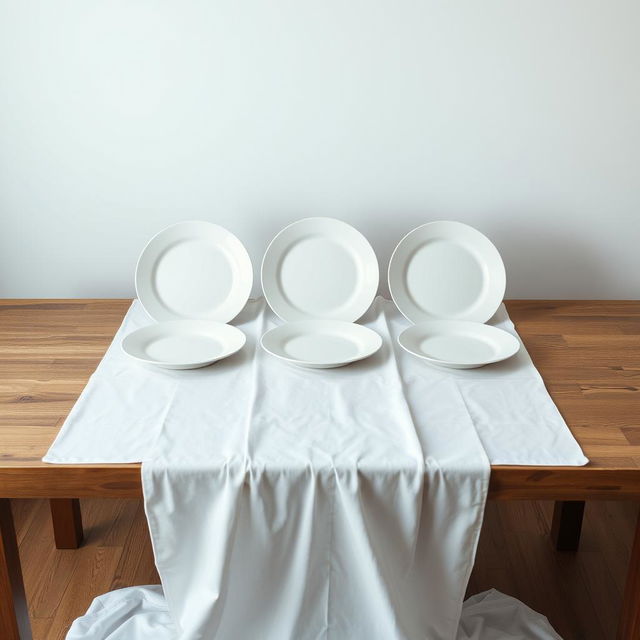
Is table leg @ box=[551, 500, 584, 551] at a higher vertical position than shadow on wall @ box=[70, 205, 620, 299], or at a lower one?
lower

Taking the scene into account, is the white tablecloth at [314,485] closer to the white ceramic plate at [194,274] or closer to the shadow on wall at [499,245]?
the white ceramic plate at [194,274]

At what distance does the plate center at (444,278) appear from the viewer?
185cm

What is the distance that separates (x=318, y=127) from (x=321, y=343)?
56 cm

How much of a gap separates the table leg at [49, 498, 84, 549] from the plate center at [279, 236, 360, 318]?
78 cm

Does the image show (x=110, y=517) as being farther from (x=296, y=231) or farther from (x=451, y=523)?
(x=451, y=523)

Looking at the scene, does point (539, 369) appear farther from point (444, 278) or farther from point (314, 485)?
point (314, 485)

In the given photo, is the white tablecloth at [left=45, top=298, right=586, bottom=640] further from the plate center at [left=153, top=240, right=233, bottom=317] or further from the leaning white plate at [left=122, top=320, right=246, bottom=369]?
the plate center at [left=153, top=240, right=233, bottom=317]

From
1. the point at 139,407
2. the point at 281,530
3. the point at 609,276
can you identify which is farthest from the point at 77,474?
the point at 609,276

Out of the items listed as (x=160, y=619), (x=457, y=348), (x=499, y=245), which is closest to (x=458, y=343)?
(x=457, y=348)

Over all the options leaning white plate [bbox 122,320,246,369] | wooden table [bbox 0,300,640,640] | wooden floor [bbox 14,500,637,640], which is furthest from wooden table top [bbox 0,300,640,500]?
wooden floor [bbox 14,500,637,640]

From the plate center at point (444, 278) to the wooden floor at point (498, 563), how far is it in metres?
0.68

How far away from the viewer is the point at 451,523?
1.37 m

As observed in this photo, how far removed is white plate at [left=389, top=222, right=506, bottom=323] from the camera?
6.06 ft

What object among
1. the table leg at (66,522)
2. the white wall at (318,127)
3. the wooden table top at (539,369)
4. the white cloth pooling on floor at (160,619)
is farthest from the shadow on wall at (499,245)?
the white cloth pooling on floor at (160,619)
